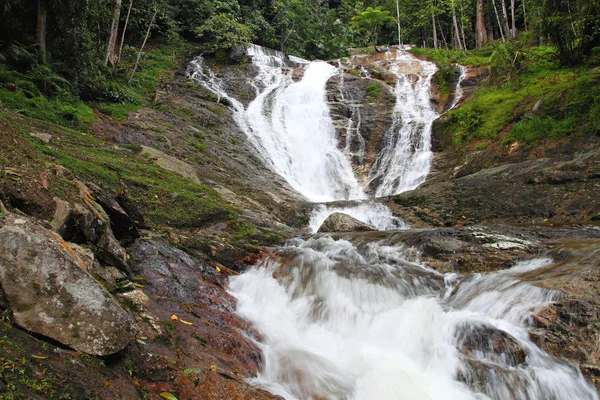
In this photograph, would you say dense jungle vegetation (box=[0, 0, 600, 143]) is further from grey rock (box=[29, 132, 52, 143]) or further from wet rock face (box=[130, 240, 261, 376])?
wet rock face (box=[130, 240, 261, 376])

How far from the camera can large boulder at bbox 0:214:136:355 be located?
10.1 feet

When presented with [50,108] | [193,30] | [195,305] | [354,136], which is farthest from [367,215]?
[193,30]

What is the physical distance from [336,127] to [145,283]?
58.3 ft

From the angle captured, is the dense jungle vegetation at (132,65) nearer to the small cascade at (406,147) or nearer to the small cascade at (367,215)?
the small cascade at (406,147)

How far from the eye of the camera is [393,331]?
20.0 feet

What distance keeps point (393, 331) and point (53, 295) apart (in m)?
4.80

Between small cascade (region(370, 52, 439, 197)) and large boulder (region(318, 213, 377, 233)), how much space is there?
634 cm

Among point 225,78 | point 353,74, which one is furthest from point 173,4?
point 353,74

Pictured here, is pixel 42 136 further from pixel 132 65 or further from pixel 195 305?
pixel 132 65

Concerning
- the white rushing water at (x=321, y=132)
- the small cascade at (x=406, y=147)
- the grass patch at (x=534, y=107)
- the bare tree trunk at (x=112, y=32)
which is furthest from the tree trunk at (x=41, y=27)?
the grass patch at (x=534, y=107)

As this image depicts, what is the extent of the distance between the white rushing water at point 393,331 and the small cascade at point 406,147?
957 cm

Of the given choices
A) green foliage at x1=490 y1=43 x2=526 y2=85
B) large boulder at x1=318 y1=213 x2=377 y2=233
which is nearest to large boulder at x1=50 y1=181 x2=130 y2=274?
large boulder at x1=318 y1=213 x2=377 y2=233

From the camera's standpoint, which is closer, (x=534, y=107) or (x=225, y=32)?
(x=534, y=107)

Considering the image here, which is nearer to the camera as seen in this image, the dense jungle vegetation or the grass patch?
the grass patch
